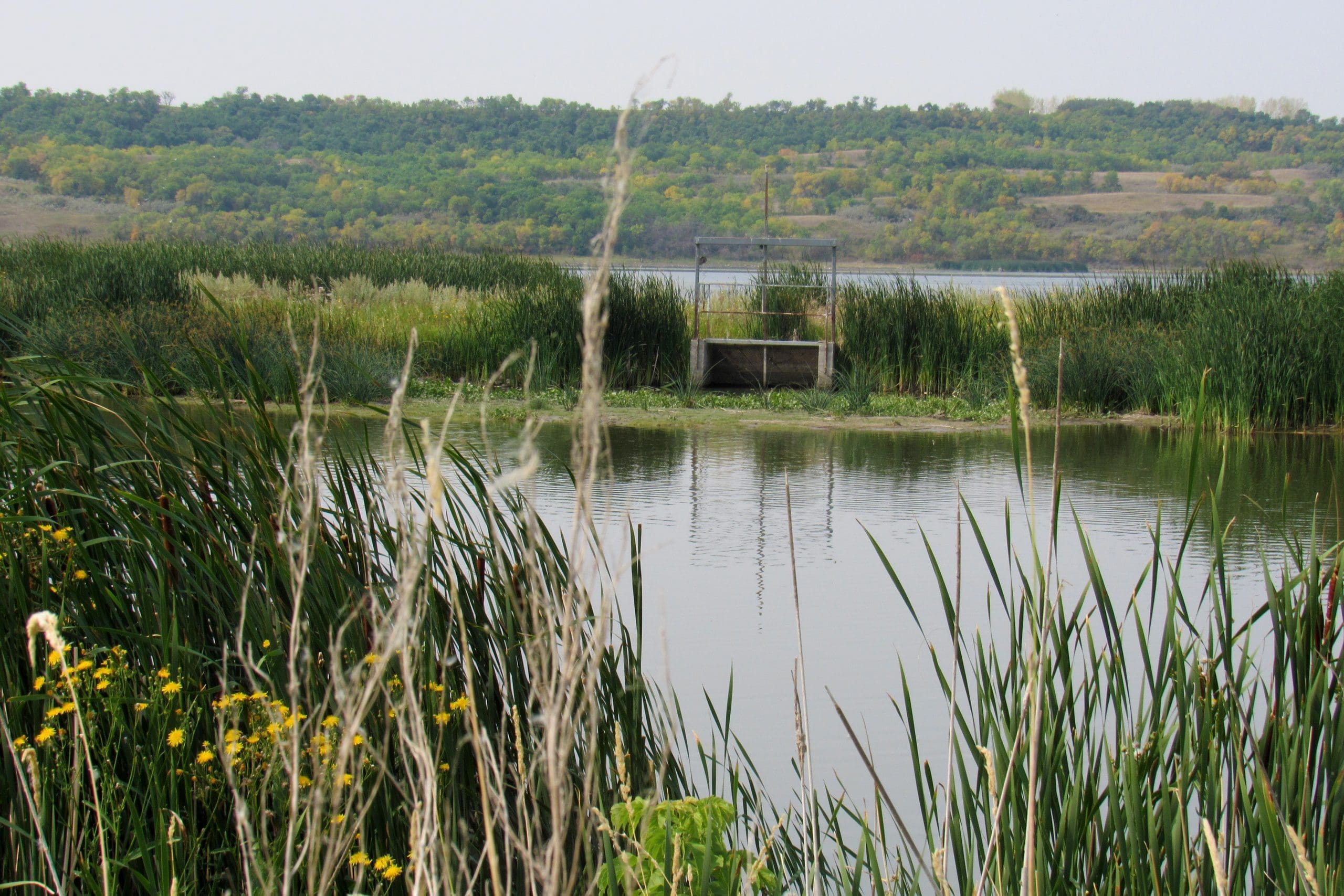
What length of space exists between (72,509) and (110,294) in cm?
1252

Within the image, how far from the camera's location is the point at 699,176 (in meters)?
63.6

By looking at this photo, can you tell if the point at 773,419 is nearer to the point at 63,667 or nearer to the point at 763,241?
the point at 763,241

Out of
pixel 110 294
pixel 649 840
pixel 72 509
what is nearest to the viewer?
pixel 649 840

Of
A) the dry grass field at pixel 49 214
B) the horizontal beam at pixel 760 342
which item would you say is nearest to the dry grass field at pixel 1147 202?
the dry grass field at pixel 49 214

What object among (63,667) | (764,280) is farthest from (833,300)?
(63,667)

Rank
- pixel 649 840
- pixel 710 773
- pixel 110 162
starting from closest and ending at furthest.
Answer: pixel 649 840 → pixel 710 773 → pixel 110 162

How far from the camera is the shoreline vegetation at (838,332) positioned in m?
11.1

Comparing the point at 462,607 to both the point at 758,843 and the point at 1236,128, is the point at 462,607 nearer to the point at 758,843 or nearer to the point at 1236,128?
the point at 758,843

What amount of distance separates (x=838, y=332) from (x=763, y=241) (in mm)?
1390

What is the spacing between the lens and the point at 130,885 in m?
2.24

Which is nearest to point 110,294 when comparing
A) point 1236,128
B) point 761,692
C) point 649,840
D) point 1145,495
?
point 1145,495

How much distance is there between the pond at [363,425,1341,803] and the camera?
13.1ft

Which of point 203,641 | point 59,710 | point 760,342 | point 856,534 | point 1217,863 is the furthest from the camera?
point 760,342

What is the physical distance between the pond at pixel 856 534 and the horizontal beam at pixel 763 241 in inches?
159
